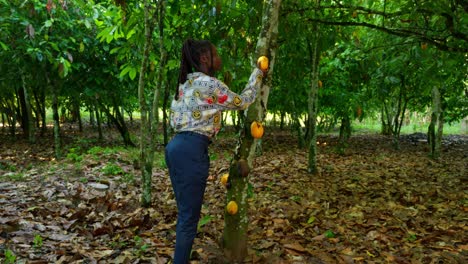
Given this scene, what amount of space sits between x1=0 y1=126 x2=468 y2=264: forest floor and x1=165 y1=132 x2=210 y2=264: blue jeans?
575 mm

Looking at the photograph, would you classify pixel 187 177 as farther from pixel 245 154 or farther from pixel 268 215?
pixel 268 215

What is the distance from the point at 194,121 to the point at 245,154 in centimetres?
62

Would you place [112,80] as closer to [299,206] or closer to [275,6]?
[299,206]

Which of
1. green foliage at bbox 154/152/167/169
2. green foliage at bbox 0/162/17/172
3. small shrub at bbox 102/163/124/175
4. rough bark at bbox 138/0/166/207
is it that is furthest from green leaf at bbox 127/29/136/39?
green foliage at bbox 0/162/17/172

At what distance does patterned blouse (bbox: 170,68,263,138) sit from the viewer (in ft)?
9.50

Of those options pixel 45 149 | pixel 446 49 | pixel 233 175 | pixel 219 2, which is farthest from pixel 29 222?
pixel 45 149

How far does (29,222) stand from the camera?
416 cm

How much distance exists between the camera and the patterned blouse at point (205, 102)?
289 cm

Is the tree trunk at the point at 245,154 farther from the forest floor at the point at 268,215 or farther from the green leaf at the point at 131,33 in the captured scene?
the green leaf at the point at 131,33

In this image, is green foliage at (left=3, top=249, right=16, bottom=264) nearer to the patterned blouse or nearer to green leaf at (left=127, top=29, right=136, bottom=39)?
the patterned blouse

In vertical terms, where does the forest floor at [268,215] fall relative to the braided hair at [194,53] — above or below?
below

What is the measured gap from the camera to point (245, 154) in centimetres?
330

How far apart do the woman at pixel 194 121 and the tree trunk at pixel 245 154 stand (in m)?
Result: 0.27

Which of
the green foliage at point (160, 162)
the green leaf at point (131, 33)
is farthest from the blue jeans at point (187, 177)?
the green foliage at point (160, 162)
